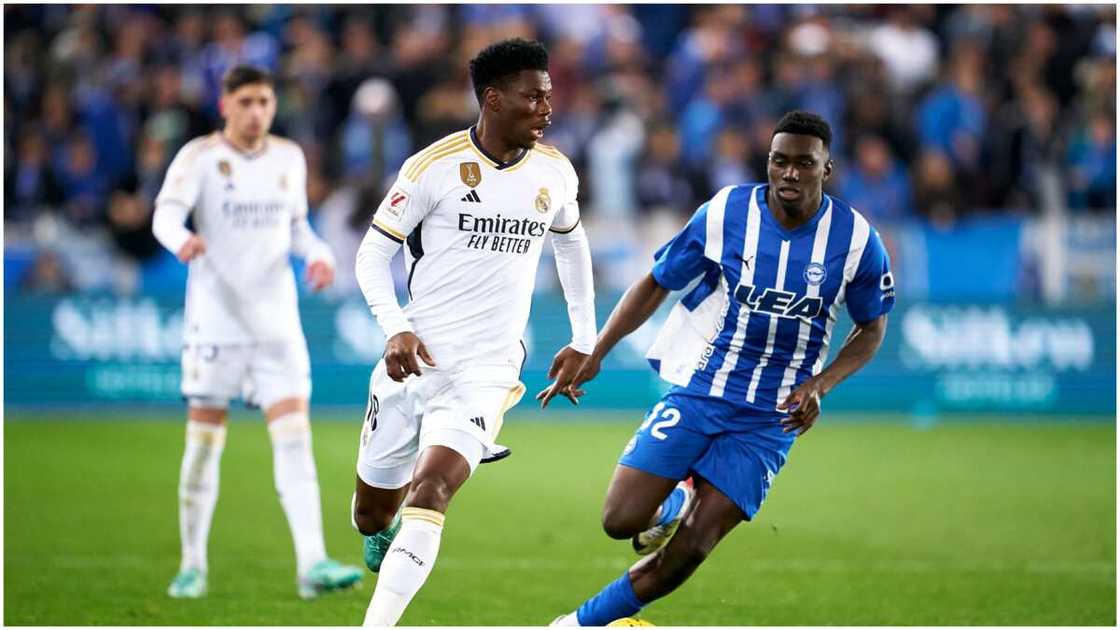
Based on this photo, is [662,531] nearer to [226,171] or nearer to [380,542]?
[380,542]

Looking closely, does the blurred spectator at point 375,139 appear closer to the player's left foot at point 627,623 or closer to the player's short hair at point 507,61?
the player's short hair at point 507,61

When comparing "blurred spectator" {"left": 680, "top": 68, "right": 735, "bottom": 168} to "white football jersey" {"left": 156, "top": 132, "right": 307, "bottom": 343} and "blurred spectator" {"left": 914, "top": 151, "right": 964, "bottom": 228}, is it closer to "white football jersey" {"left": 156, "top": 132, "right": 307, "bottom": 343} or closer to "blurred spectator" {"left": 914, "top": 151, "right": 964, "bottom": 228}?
"blurred spectator" {"left": 914, "top": 151, "right": 964, "bottom": 228}

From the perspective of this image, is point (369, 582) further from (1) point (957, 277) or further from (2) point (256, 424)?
(1) point (957, 277)

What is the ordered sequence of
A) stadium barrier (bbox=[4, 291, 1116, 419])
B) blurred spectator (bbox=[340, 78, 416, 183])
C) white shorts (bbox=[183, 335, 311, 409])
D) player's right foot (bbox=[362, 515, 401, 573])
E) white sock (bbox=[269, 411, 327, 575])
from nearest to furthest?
player's right foot (bbox=[362, 515, 401, 573]), white sock (bbox=[269, 411, 327, 575]), white shorts (bbox=[183, 335, 311, 409]), stadium barrier (bbox=[4, 291, 1116, 419]), blurred spectator (bbox=[340, 78, 416, 183])

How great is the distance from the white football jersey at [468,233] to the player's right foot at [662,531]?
38.0 inches

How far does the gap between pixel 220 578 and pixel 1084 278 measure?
990 centimetres

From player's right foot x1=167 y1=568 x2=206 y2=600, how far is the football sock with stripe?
2503 millimetres

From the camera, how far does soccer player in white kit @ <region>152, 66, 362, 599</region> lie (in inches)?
316

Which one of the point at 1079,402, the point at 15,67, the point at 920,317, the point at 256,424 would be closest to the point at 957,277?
the point at 920,317

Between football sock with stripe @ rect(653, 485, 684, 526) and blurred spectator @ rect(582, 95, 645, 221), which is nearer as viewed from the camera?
football sock with stripe @ rect(653, 485, 684, 526)

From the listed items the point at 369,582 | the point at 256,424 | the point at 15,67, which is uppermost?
the point at 15,67

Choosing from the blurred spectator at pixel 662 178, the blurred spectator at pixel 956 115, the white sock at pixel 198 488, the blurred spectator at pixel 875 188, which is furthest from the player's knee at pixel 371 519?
the blurred spectator at pixel 956 115

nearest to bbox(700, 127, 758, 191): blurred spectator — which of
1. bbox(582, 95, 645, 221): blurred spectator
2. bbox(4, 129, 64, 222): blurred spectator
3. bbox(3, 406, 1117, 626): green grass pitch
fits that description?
bbox(582, 95, 645, 221): blurred spectator

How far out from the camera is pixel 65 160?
17000 millimetres
